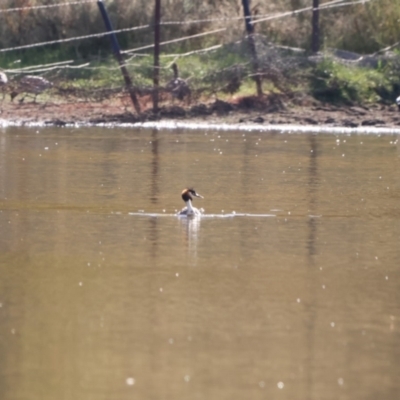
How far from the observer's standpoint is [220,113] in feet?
109

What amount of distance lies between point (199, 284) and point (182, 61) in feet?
83.5

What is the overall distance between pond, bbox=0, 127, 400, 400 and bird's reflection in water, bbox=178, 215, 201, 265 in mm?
33

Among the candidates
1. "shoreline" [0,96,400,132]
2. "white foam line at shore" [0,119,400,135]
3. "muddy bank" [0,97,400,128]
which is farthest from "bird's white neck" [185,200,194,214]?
"muddy bank" [0,97,400,128]

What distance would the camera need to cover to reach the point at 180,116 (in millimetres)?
32906

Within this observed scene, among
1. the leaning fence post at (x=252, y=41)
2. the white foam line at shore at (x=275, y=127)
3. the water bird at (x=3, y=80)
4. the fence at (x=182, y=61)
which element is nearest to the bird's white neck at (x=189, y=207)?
Result: the white foam line at shore at (x=275, y=127)

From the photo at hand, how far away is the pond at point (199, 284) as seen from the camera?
8.72 meters

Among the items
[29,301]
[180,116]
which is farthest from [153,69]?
[29,301]

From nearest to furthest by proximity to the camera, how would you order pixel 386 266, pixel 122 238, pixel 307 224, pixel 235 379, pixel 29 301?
pixel 235 379, pixel 29 301, pixel 386 266, pixel 122 238, pixel 307 224

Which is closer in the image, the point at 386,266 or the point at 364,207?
the point at 386,266

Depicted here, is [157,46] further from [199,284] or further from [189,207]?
[199,284]

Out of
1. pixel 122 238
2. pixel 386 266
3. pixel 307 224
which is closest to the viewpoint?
pixel 386 266

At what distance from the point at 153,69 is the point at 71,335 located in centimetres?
2520

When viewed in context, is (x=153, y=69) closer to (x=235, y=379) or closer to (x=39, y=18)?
(x=39, y=18)

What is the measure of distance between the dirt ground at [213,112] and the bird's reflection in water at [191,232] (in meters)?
16.9
